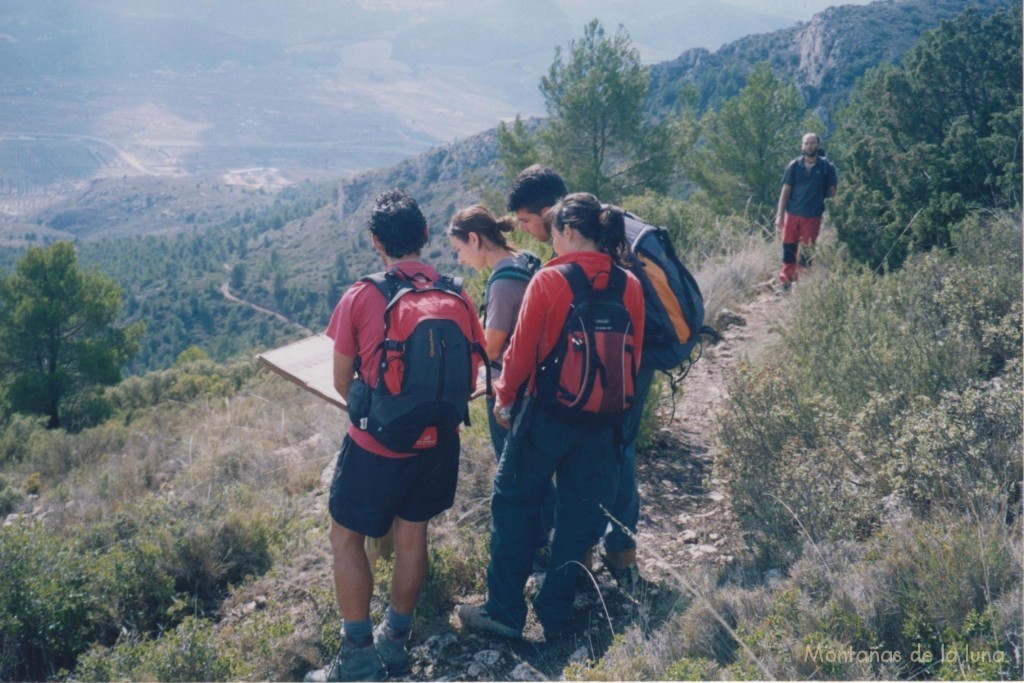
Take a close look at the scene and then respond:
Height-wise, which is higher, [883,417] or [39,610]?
[883,417]

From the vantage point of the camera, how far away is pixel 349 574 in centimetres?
258

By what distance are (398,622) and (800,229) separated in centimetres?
597

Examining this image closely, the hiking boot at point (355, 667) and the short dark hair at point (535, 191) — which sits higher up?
the short dark hair at point (535, 191)

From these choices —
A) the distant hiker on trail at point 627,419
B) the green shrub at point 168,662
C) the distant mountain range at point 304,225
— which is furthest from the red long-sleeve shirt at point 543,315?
Result: the distant mountain range at point 304,225

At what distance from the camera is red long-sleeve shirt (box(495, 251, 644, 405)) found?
7.73 ft

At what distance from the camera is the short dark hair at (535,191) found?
285 cm

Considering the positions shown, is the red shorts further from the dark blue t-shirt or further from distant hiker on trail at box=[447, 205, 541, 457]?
distant hiker on trail at box=[447, 205, 541, 457]

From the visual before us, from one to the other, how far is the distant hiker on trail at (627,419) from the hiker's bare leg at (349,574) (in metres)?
0.96

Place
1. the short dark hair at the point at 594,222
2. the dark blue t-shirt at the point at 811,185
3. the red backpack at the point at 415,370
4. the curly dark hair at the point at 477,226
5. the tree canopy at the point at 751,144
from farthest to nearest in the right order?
the tree canopy at the point at 751,144 < the dark blue t-shirt at the point at 811,185 < the curly dark hair at the point at 477,226 < the short dark hair at the point at 594,222 < the red backpack at the point at 415,370

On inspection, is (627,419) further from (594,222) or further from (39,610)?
(39,610)

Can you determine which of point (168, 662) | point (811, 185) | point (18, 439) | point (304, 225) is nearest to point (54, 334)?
point (18, 439)

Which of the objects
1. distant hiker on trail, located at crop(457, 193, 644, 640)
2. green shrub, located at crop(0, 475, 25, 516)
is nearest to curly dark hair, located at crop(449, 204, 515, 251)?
distant hiker on trail, located at crop(457, 193, 644, 640)

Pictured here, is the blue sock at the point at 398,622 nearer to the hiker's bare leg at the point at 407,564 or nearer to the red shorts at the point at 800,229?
the hiker's bare leg at the point at 407,564

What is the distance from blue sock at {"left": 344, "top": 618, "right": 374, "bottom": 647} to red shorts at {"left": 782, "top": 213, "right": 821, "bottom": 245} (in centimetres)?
597
